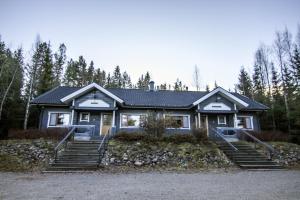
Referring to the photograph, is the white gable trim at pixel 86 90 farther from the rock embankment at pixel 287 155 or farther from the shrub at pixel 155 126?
the rock embankment at pixel 287 155

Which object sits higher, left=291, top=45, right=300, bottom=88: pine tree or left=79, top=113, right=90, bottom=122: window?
left=291, top=45, right=300, bottom=88: pine tree

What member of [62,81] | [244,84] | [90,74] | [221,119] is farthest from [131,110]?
[244,84]

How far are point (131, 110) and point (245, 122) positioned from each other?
10971mm

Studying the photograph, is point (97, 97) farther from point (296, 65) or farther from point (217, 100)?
point (296, 65)

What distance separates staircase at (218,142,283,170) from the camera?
10695 millimetres

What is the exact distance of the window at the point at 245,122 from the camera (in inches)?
720

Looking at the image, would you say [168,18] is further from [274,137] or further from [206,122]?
[274,137]

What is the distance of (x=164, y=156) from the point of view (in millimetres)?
11805

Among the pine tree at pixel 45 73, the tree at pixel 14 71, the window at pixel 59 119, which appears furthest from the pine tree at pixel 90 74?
the window at pixel 59 119

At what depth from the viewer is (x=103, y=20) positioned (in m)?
16.1

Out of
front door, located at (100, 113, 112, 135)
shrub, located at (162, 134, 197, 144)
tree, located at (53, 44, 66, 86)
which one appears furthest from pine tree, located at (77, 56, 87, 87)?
shrub, located at (162, 134, 197, 144)

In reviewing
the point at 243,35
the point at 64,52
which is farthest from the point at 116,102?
the point at 64,52

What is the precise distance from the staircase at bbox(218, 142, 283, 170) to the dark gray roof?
5960 millimetres

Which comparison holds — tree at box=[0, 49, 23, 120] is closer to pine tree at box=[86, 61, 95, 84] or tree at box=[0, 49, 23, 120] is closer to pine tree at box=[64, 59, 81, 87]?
pine tree at box=[64, 59, 81, 87]
